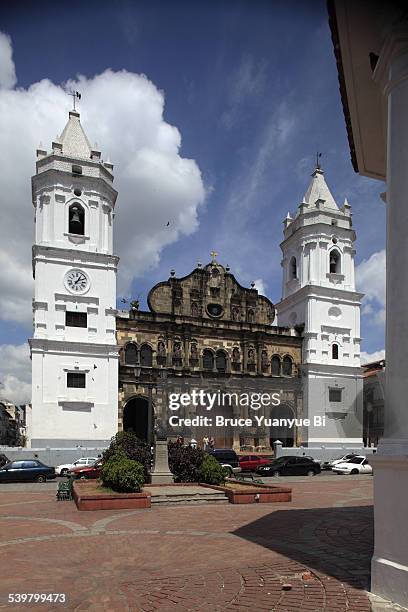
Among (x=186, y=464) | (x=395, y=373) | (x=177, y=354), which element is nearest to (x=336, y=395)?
(x=177, y=354)

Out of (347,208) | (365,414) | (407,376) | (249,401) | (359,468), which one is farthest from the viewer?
(365,414)

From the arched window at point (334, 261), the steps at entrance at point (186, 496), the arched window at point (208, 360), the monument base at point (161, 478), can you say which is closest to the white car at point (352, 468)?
the arched window at point (208, 360)

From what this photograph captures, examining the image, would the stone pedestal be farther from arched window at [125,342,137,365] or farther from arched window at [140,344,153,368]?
arched window at [140,344,153,368]

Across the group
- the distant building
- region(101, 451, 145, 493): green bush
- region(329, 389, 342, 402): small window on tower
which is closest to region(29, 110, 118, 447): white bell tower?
region(329, 389, 342, 402): small window on tower

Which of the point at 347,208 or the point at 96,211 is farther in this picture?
the point at 347,208

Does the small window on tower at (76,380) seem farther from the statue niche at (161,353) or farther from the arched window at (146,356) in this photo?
the statue niche at (161,353)

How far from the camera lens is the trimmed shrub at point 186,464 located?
19516mm

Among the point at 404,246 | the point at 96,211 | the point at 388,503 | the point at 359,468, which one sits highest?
the point at 96,211

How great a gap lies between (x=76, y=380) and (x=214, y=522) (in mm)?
26187

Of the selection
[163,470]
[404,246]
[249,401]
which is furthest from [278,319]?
[404,246]

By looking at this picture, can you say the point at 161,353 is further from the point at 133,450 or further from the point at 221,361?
the point at 133,450

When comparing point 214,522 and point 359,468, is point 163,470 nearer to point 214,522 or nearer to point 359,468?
point 214,522

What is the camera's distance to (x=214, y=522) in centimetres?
1203

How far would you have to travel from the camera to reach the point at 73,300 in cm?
3766
